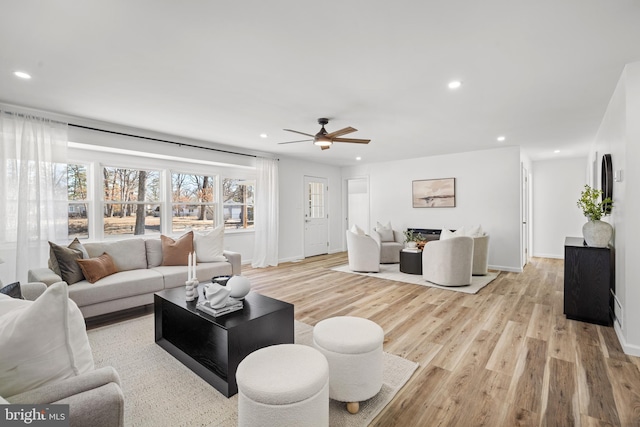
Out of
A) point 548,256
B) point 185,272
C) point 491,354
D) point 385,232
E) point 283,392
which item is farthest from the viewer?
point 548,256

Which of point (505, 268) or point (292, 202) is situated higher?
point (292, 202)

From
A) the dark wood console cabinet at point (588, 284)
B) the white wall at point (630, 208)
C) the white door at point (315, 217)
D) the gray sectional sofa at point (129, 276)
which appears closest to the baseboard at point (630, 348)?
the white wall at point (630, 208)

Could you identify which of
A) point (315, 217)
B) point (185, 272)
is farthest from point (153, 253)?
point (315, 217)

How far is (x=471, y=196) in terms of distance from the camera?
6.19 metres

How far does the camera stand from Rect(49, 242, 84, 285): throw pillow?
124 inches

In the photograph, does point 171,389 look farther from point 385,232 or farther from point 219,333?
point 385,232

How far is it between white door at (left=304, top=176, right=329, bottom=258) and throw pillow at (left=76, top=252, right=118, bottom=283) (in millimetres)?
4438

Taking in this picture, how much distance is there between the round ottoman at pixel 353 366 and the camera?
5.87ft

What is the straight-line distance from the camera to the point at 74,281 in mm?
3186

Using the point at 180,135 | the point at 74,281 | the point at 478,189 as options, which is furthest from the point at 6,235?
the point at 478,189

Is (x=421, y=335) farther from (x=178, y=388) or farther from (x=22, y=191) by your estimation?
(x=22, y=191)

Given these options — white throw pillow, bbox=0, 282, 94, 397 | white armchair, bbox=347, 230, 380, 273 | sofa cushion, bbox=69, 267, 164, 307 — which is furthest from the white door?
white throw pillow, bbox=0, 282, 94, 397

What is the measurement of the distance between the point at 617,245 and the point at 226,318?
3734 mm

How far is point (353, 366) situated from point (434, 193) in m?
5.59
